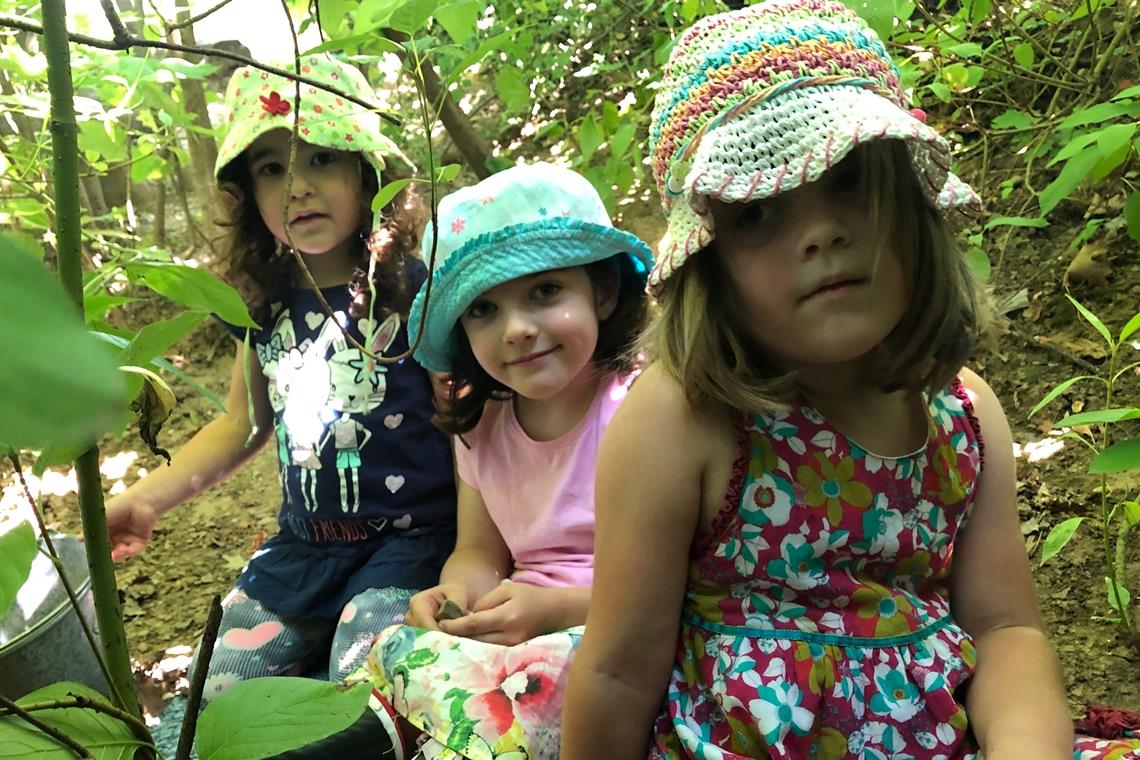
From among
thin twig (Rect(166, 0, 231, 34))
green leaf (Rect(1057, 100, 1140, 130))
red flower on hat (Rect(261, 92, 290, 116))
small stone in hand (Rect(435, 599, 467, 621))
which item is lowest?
small stone in hand (Rect(435, 599, 467, 621))

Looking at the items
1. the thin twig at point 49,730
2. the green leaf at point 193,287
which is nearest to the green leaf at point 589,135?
the green leaf at point 193,287

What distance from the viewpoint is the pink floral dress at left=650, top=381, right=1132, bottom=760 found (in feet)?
3.39

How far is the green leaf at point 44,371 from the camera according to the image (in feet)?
0.47

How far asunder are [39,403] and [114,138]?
7.15 feet

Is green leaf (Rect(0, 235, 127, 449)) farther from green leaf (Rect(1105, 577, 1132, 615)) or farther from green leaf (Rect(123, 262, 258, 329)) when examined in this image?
green leaf (Rect(1105, 577, 1132, 615))

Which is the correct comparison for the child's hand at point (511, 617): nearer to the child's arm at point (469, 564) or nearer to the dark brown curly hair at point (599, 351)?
the child's arm at point (469, 564)

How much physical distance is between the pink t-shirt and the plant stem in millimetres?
1029

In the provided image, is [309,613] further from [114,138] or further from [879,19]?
[879,19]

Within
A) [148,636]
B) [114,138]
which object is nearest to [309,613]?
[148,636]

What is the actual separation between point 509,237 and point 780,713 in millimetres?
761

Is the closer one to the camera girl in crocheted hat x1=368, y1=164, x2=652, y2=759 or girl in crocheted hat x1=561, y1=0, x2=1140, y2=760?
Result: girl in crocheted hat x1=561, y1=0, x2=1140, y2=760

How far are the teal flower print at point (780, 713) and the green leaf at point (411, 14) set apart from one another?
2.56 ft

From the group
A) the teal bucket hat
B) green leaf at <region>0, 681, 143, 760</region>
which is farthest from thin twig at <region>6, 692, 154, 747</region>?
the teal bucket hat

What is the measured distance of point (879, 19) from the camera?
127 cm
